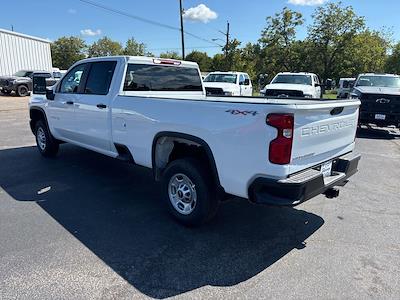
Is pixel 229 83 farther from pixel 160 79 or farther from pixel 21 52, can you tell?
pixel 21 52

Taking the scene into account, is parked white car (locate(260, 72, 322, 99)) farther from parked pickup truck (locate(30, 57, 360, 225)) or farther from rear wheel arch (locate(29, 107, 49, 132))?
parked pickup truck (locate(30, 57, 360, 225))

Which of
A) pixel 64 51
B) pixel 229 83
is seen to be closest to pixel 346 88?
pixel 229 83

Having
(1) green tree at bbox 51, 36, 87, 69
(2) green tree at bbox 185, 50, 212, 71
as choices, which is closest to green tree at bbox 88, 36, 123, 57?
(1) green tree at bbox 51, 36, 87, 69

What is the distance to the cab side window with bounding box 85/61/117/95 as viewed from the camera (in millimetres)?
5381

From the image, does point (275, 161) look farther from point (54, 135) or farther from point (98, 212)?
point (54, 135)

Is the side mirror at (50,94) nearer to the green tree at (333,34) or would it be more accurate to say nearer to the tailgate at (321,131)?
the tailgate at (321,131)

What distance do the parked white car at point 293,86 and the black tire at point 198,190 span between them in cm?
973

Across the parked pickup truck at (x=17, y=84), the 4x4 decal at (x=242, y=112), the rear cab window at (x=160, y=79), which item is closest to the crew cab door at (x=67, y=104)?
the rear cab window at (x=160, y=79)

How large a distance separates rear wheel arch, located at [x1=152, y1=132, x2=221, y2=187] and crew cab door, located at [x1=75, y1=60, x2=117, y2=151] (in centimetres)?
110

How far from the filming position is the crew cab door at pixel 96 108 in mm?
5312

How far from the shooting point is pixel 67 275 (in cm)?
319

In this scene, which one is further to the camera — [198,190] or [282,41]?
[282,41]

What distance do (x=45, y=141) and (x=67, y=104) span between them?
5.38 ft

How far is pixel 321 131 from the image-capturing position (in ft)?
11.9
